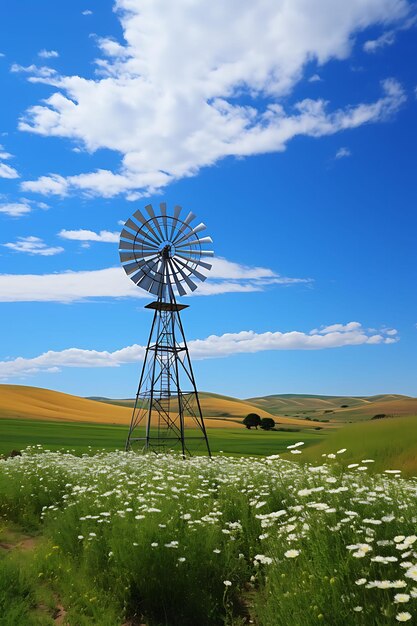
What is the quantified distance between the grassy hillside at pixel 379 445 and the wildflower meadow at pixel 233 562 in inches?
370

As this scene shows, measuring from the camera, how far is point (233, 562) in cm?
725

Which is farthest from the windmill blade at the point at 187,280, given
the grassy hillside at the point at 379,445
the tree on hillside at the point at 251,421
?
Answer: the tree on hillside at the point at 251,421

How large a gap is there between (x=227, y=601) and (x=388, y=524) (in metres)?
2.34

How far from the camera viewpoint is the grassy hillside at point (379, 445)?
61.3ft

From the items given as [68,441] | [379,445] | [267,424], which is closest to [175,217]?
[379,445]

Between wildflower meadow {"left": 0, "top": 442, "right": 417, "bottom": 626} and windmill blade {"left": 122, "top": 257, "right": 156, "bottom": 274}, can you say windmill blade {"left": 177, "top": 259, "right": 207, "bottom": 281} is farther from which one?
wildflower meadow {"left": 0, "top": 442, "right": 417, "bottom": 626}

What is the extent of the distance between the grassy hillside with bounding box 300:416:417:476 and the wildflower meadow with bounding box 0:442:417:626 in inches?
370

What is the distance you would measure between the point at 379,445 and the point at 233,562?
47.3 feet

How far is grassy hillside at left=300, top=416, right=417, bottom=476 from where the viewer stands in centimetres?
1869

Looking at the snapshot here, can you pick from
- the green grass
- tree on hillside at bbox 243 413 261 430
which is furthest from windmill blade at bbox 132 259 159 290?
tree on hillside at bbox 243 413 261 430

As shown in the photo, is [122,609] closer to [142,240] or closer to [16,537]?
[16,537]

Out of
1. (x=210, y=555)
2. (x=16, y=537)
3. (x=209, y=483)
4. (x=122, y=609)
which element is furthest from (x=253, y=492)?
(x=16, y=537)

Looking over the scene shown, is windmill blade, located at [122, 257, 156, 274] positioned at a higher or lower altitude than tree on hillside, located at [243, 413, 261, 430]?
higher

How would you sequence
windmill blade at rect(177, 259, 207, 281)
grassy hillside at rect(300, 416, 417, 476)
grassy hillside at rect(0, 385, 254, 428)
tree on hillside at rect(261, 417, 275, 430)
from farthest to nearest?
tree on hillside at rect(261, 417, 275, 430), grassy hillside at rect(0, 385, 254, 428), windmill blade at rect(177, 259, 207, 281), grassy hillside at rect(300, 416, 417, 476)
